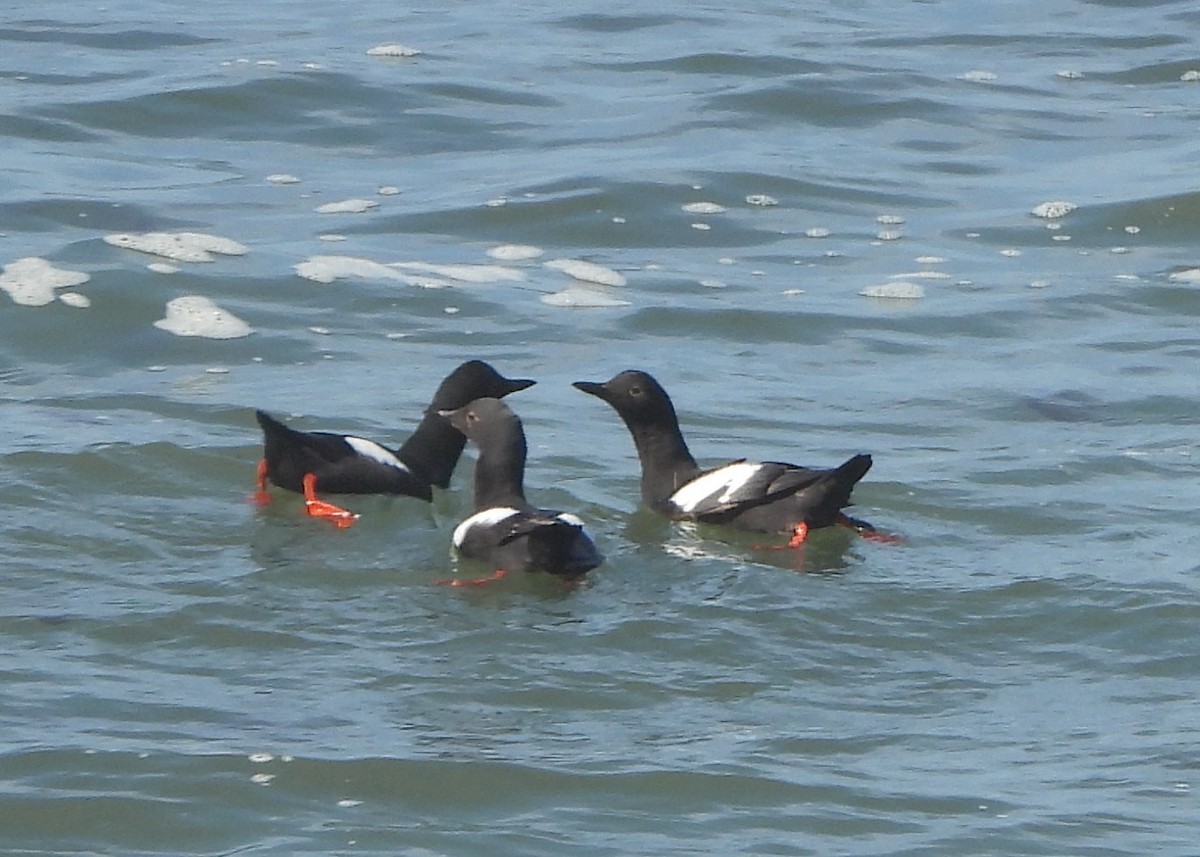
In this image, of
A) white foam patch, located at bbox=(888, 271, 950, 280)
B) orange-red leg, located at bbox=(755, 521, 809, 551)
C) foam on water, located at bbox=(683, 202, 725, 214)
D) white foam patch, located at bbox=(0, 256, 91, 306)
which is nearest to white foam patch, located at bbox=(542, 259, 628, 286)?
foam on water, located at bbox=(683, 202, 725, 214)

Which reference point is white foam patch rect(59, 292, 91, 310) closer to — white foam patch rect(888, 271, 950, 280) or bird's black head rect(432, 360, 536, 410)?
bird's black head rect(432, 360, 536, 410)

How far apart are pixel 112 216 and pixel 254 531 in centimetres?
608

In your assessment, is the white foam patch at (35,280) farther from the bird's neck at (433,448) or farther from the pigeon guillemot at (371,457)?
the bird's neck at (433,448)

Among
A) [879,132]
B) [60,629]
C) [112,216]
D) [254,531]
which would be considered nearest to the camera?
[60,629]

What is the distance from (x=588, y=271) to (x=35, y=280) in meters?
3.31

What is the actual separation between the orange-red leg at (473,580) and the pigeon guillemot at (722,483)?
117 cm

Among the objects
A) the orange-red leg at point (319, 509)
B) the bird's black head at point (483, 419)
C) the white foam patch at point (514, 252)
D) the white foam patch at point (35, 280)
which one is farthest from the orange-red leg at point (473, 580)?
the white foam patch at point (514, 252)

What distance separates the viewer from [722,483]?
9.67 metres

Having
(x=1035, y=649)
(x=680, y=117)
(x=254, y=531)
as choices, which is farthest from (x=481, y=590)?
(x=680, y=117)

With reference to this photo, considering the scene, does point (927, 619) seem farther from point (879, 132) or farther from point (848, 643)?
point (879, 132)

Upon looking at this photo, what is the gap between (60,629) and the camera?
25.2 ft

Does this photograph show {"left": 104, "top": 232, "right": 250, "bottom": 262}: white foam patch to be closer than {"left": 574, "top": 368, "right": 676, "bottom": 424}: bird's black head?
No

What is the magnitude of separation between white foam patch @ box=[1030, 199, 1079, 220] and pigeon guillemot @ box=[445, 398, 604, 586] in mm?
6773

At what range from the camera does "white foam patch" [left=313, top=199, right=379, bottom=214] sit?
599 inches
